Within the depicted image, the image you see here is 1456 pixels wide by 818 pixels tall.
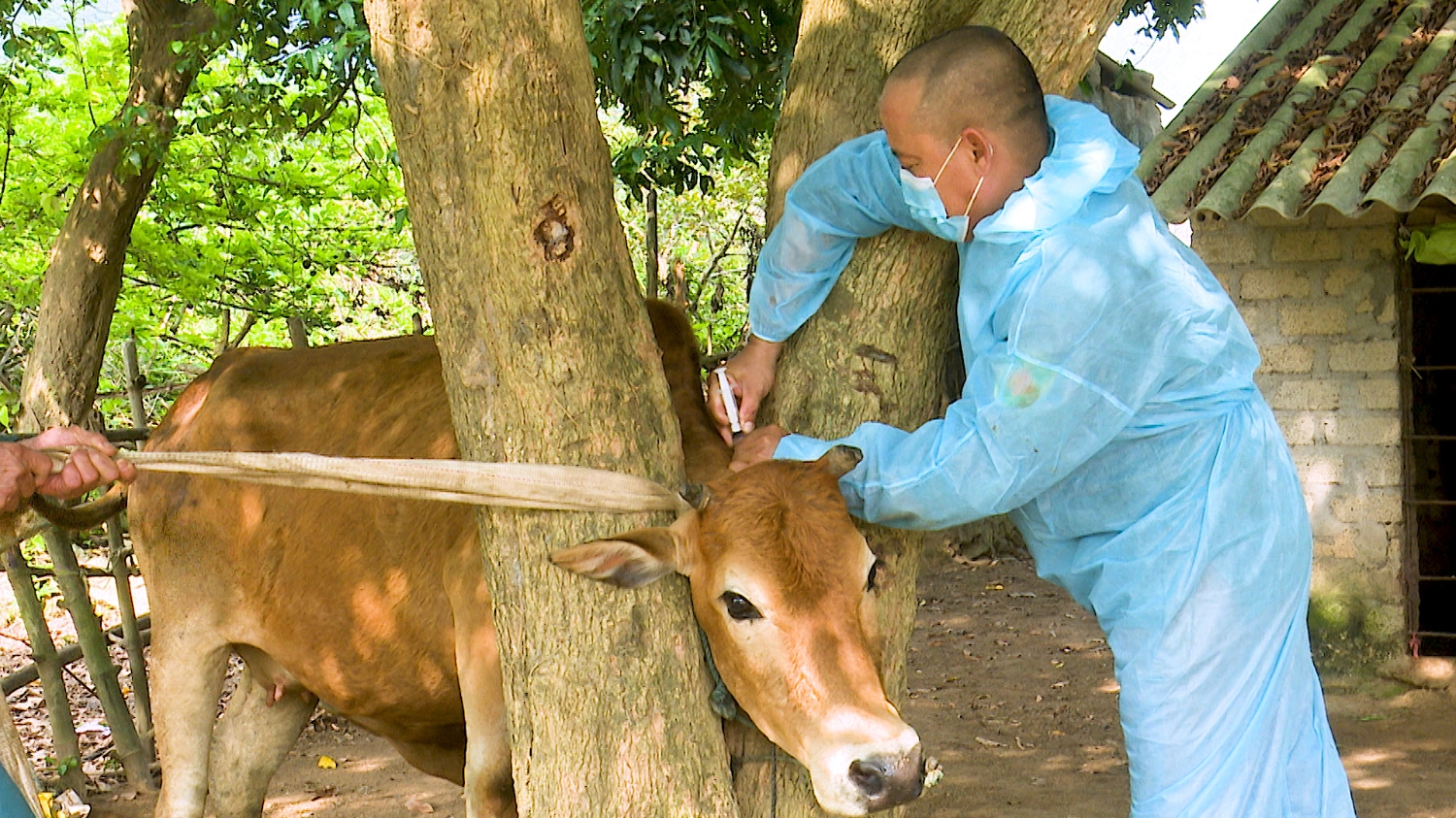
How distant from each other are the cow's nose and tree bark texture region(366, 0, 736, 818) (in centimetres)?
28

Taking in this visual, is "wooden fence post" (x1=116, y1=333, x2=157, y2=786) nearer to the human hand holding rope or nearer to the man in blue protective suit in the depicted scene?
the human hand holding rope

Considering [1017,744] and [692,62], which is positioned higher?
[692,62]

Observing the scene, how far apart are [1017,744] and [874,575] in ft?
15.9

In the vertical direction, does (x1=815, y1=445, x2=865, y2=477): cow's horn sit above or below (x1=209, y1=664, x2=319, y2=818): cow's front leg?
above

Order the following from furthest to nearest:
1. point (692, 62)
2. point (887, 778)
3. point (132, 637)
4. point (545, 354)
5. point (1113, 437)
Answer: point (132, 637)
point (692, 62)
point (1113, 437)
point (545, 354)
point (887, 778)

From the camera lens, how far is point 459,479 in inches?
99.7

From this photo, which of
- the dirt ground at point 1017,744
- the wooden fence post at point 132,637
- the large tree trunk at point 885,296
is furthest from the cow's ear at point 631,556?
the wooden fence post at point 132,637

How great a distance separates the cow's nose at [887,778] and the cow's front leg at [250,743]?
3038 millimetres

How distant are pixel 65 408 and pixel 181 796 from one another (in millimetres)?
2198

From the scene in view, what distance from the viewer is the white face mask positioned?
2.73 metres

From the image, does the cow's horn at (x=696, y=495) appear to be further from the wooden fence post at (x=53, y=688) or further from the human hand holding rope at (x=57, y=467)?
the wooden fence post at (x=53, y=688)

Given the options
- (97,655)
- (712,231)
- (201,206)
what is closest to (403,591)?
(97,655)

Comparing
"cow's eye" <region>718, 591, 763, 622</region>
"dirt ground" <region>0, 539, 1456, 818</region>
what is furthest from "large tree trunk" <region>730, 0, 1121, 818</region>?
"dirt ground" <region>0, 539, 1456, 818</region>

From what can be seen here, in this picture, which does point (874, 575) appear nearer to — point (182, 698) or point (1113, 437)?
point (1113, 437)
